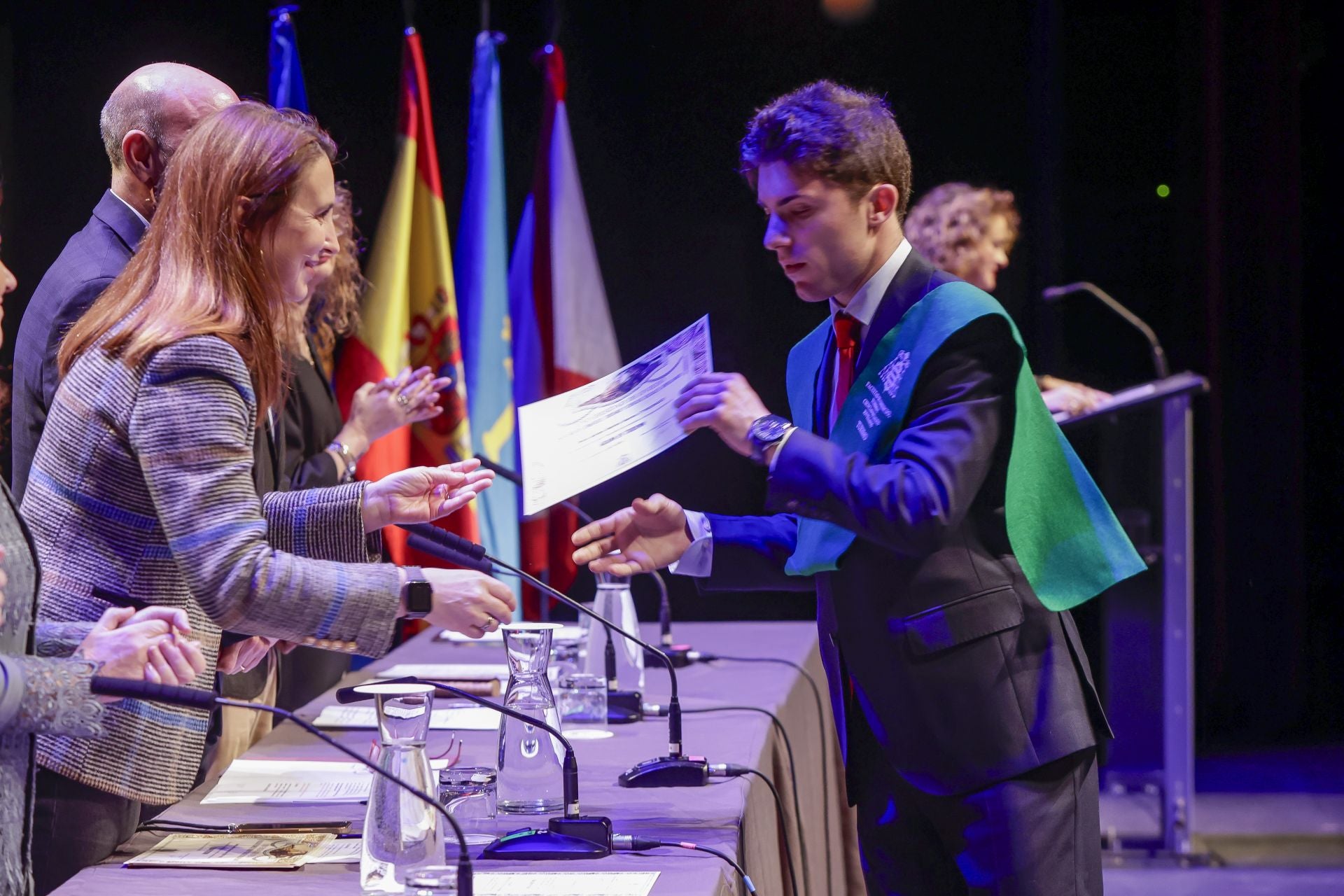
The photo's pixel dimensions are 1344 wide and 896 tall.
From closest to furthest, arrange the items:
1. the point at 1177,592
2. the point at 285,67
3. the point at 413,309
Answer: the point at 1177,592, the point at 285,67, the point at 413,309

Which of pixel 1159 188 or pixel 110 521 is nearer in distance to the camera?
pixel 110 521

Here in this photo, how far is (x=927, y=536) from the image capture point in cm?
152

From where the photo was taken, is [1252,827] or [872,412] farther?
[1252,827]

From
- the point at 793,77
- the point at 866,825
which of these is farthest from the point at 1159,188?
the point at 866,825

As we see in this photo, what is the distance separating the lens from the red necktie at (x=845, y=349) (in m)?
1.71

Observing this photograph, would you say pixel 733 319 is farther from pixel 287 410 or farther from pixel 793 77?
pixel 287 410

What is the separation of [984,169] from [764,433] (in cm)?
319

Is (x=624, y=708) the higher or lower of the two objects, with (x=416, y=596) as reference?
lower

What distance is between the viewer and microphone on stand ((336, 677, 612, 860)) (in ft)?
4.54

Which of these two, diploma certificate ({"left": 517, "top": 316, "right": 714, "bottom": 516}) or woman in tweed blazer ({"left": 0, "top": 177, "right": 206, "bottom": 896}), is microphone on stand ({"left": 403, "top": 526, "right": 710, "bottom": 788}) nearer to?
diploma certificate ({"left": 517, "top": 316, "right": 714, "bottom": 516})

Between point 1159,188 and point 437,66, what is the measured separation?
261 cm

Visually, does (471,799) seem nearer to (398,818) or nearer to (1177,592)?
(398,818)

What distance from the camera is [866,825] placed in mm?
1724

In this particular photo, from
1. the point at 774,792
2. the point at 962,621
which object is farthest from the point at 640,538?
the point at 962,621
